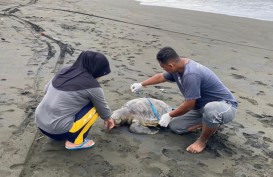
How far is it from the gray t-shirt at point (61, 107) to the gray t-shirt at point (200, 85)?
2.85 ft

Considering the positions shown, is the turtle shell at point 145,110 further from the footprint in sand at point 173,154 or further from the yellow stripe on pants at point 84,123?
the yellow stripe on pants at point 84,123

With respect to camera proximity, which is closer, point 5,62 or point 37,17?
point 5,62

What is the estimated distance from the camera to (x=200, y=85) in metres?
3.59

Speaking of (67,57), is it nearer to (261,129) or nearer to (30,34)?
(30,34)

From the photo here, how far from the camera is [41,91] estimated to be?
4.77 m

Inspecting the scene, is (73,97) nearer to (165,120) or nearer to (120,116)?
(120,116)

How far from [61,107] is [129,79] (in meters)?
2.47

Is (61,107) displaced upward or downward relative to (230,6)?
upward

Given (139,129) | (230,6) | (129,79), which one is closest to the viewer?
(139,129)

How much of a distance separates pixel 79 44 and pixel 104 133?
380 centimetres

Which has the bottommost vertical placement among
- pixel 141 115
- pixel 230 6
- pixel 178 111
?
pixel 230 6

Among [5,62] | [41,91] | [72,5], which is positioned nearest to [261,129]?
[41,91]

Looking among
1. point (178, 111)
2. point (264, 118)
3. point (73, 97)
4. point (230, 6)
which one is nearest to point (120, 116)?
point (178, 111)

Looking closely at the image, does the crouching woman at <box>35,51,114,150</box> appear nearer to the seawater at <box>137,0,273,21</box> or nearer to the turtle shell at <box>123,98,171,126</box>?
the turtle shell at <box>123,98,171,126</box>
